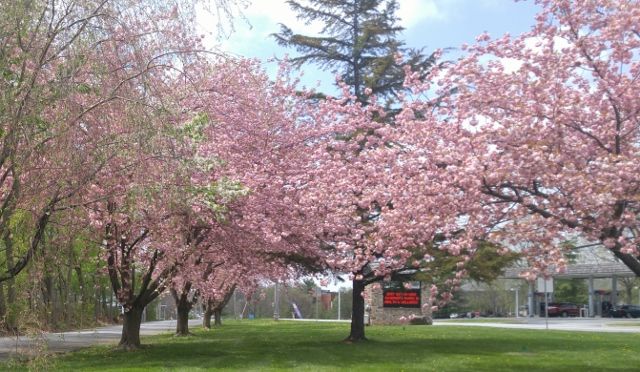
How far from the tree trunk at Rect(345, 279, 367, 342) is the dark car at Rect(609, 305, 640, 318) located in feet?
119

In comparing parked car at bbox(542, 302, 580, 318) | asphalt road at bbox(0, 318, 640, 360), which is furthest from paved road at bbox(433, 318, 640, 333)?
parked car at bbox(542, 302, 580, 318)

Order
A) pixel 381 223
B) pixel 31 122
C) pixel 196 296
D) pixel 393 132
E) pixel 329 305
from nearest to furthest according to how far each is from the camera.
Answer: pixel 31 122, pixel 381 223, pixel 393 132, pixel 196 296, pixel 329 305

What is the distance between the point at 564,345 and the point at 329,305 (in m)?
62.7

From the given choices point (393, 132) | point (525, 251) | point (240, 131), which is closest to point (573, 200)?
point (525, 251)

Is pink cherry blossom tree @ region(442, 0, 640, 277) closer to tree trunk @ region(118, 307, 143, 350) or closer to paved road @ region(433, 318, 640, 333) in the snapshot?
tree trunk @ region(118, 307, 143, 350)

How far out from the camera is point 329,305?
83.1 meters

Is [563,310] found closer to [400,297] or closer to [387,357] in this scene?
[400,297]

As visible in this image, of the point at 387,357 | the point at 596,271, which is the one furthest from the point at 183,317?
the point at 596,271

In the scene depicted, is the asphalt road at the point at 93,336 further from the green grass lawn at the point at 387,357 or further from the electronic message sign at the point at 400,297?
the electronic message sign at the point at 400,297

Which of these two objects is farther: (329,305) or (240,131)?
(329,305)

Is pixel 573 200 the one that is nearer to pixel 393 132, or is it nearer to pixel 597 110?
pixel 597 110

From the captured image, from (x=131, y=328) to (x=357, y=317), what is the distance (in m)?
7.62

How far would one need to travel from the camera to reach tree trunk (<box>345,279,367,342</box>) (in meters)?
23.6

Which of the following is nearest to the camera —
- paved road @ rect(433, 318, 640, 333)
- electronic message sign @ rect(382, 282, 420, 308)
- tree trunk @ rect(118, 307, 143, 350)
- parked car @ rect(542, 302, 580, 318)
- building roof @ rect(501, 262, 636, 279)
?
tree trunk @ rect(118, 307, 143, 350)
